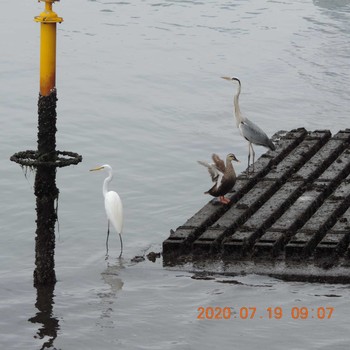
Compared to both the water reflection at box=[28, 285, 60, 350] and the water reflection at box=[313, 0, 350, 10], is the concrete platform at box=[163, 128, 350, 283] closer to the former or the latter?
the water reflection at box=[28, 285, 60, 350]

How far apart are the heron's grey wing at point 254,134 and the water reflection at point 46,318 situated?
5.86 metres

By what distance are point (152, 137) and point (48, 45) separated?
12.3 m

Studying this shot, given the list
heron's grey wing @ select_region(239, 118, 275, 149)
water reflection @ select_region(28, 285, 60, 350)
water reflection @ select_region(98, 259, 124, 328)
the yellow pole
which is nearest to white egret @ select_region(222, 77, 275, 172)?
heron's grey wing @ select_region(239, 118, 275, 149)

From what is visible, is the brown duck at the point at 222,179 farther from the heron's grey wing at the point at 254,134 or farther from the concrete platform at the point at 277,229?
the heron's grey wing at the point at 254,134

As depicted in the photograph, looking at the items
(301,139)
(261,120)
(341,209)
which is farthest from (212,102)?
(341,209)

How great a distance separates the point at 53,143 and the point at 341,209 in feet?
17.0

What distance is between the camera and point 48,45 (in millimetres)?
16031

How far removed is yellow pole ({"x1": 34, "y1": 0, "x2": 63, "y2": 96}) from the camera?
1592 cm

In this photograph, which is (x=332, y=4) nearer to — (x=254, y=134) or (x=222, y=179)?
(x=254, y=134)

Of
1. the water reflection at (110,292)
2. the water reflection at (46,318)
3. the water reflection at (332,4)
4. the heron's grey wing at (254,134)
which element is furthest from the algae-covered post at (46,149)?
the water reflection at (332,4)

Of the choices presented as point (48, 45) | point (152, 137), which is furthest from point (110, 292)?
point (152, 137)

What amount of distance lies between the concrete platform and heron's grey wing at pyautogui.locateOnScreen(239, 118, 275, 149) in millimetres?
390
